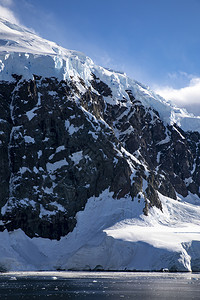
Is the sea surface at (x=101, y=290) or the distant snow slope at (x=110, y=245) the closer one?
the sea surface at (x=101, y=290)

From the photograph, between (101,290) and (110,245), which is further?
(110,245)

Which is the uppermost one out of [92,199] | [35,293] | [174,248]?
[92,199]

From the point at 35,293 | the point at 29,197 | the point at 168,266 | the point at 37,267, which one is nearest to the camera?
the point at 35,293

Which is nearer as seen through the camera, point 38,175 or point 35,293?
point 35,293

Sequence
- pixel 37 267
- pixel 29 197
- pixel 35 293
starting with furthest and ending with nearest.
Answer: pixel 29 197 < pixel 37 267 < pixel 35 293

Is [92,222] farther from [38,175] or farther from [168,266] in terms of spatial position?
[168,266]

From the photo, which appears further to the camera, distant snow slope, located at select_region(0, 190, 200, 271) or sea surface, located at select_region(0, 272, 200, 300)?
distant snow slope, located at select_region(0, 190, 200, 271)

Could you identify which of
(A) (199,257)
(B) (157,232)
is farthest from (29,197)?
(A) (199,257)

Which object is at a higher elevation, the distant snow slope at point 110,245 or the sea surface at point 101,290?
the distant snow slope at point 110,245

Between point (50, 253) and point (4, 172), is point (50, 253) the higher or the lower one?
the lower one

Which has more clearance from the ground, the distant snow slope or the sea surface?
the distant snow slope

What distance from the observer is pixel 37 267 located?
172500 millimetres

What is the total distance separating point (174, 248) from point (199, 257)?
32.2 feet

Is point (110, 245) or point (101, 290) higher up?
point (110, 245)
